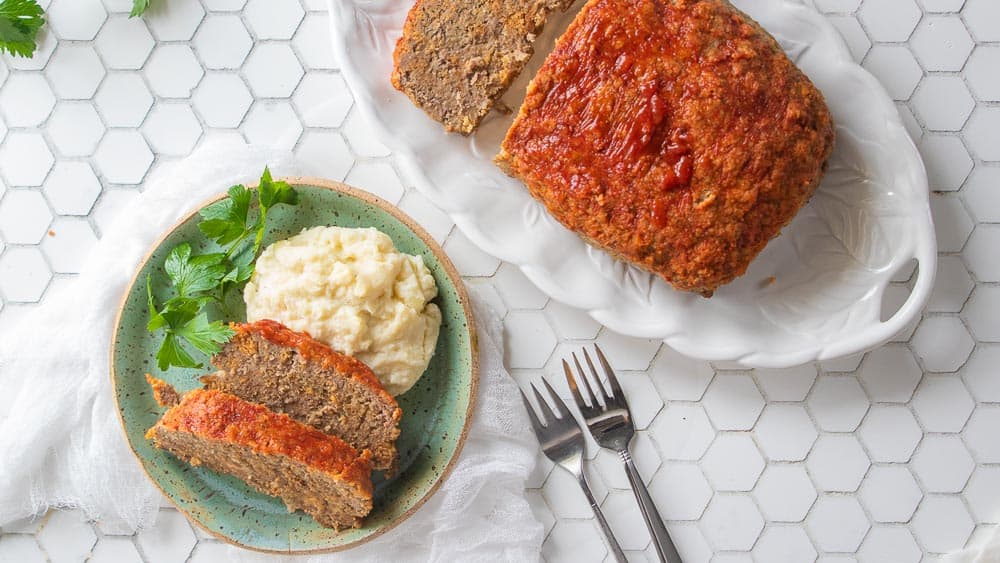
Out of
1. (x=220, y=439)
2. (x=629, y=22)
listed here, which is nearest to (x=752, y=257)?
(x=629, y=22)

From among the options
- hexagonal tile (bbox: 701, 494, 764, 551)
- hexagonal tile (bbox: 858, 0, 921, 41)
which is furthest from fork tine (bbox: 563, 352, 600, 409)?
hexagonal tile (bbox: 858, 0, 921, 41)

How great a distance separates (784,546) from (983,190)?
192 centimetres

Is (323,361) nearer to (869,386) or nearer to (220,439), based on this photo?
(220,439)

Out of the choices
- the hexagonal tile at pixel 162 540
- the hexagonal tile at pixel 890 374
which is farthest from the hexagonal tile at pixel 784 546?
the hexagonal tile at pixel 162 540

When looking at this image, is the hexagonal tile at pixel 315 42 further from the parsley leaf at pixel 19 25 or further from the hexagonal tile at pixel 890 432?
the hexagonal tile at pixel 890 432

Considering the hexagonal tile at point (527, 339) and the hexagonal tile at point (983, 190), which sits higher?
the hexagonal tile at point (983, 190)

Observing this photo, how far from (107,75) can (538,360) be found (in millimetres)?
Result: 2500

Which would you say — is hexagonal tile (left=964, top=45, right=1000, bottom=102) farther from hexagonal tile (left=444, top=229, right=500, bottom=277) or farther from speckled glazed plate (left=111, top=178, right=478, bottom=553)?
speckled glazed plate (left=111, top=178, right=478, bottom=553)

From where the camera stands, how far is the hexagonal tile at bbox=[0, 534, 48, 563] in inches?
161

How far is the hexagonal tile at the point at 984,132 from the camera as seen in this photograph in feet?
12.6

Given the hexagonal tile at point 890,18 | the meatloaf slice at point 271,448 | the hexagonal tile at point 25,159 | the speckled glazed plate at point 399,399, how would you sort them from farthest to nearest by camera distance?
the hexagonal tile at point 25,159, the hexagonal tile at point 890,18, the speckled glazed plate at point 399,399, the meatloaf slice at point 271,448

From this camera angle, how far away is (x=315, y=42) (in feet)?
12.9

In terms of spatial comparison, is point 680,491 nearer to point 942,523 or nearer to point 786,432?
point 786,432

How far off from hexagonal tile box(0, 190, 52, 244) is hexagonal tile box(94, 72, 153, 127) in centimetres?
53
